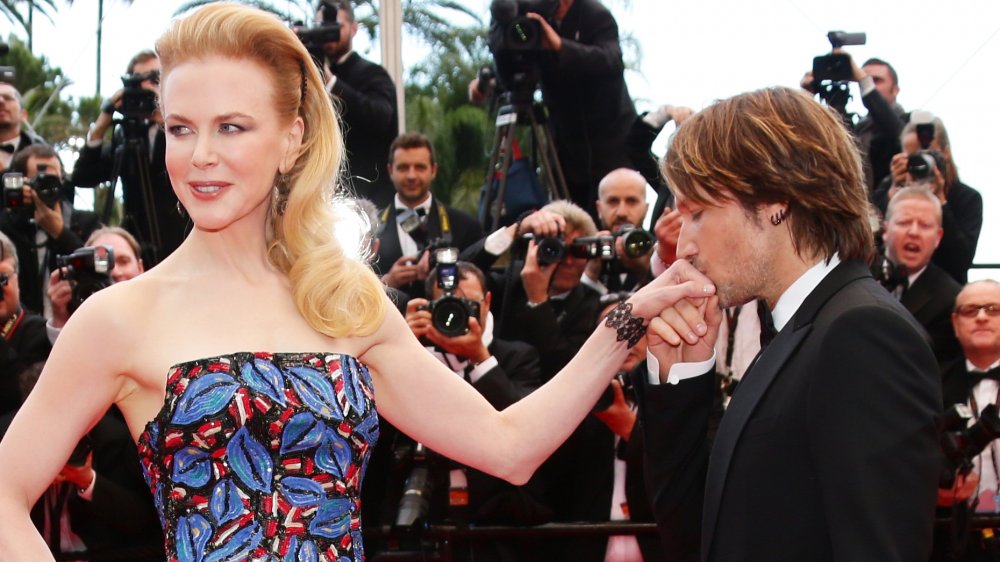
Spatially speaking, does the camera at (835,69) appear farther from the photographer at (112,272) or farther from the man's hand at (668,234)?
the photographer at (112,272)

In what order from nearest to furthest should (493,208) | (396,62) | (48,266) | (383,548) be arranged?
1. (383,548)
2. (48,266)
3. (493,208)
4. (396,62)

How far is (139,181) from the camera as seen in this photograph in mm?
6250

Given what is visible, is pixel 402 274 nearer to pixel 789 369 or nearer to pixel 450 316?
pixel 450 316

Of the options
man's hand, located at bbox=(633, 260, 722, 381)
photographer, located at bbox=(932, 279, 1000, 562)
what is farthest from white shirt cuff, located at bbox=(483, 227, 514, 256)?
man's hand, located at bbox=(633, 260, 722, 381)

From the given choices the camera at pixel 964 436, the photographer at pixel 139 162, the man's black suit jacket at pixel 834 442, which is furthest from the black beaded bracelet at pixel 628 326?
the photographer at pixel 139 162

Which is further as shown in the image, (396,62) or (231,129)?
(396,62)

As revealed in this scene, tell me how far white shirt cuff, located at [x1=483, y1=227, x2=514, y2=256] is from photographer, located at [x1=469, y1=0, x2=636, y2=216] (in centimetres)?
93

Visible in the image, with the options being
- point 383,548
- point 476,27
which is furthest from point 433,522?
point 476,27

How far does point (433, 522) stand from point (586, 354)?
213 cm

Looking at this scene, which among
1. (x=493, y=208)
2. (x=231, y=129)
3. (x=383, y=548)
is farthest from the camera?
(x=493, y=208)

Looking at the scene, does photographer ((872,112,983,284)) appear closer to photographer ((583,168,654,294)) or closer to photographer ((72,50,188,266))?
photographer ((583,168,654,294))

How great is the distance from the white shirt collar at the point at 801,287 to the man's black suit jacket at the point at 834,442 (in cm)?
3

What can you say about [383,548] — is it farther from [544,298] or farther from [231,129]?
[231,129]

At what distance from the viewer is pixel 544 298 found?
5387mm
